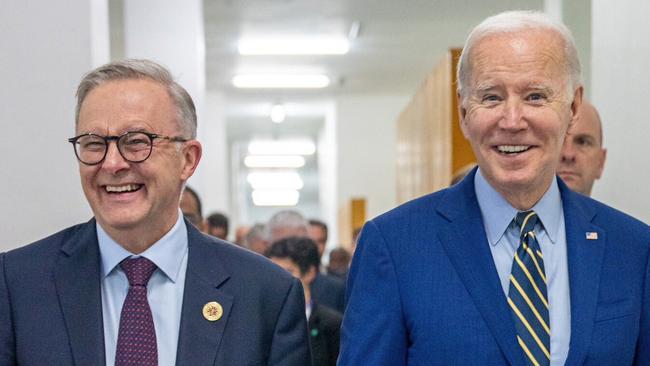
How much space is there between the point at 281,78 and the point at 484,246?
13.8 m

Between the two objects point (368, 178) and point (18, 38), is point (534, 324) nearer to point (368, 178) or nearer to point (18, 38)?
point (18, 38)

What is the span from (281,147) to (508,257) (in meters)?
22.4

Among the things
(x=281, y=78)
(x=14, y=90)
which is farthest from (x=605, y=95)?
(x=281, y=78)

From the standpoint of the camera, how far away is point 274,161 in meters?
26.8

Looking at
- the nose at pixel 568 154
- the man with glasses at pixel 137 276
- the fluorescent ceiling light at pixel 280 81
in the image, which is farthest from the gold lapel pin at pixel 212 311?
the fluorescent ceiling light at pixel 280 81

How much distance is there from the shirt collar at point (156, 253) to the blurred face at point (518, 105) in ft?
2.61

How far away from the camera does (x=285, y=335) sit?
8.49 ft

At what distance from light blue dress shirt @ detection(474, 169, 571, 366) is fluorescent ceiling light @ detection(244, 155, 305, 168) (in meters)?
23.5

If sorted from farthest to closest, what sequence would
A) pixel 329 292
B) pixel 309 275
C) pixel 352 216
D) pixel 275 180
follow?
pixel 275 180 < pixel 352 216 < pixel 329 292 < pixel 309 275

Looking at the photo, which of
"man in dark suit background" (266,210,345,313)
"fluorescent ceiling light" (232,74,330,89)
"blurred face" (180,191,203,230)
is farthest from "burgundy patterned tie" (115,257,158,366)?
"fluorescent ceiling light" (232,74,330,89)

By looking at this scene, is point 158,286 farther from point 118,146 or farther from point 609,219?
point 609,219

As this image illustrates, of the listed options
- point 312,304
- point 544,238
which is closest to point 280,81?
point 312,304

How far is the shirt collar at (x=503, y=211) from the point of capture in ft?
8.18

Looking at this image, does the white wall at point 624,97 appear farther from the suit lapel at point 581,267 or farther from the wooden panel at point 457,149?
the wooden panel at point 457,149
